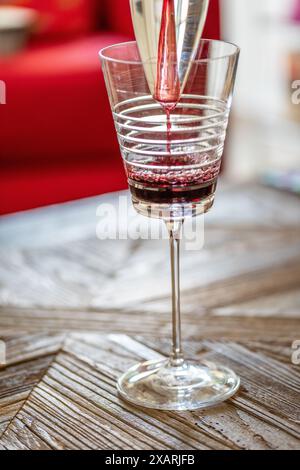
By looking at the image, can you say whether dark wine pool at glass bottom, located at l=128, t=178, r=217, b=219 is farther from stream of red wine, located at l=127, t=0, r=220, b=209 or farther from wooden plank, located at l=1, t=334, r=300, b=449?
wooden plank, located at l=1, t=334, r=300, b=449

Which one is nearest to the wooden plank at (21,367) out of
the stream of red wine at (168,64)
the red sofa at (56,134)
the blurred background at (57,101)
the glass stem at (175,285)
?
the glass stem at (175,285)

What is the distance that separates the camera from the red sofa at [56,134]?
6.75 feet

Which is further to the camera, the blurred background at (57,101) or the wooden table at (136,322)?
the blurred background at (57,101)

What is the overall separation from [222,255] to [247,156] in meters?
2.22

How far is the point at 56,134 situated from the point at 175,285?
1.39 meters

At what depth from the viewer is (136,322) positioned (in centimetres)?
88

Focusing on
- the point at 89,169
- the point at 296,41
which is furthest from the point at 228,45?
the point at 296,41

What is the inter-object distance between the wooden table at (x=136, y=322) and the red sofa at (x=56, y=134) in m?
0.84

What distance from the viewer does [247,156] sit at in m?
3.23

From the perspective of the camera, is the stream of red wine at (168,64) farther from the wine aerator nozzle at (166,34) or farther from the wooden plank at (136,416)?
the wooden plank at (136,416)

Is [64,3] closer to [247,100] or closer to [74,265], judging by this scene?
[247,100]

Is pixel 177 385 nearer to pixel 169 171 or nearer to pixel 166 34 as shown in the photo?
pixel 169 171
